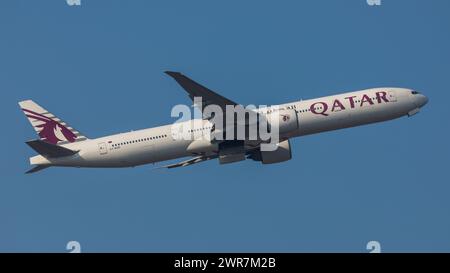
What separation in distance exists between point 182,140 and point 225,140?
3.40 meters

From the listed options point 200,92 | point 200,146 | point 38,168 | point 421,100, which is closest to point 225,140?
point 200,146

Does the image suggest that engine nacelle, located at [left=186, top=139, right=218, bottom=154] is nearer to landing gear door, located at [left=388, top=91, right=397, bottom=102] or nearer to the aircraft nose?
landing gear door, located at [left=388, top=91, right=397, bottom=102]

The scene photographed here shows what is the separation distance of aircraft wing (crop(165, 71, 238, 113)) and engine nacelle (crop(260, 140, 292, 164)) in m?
6.27

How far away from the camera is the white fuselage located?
6216cm

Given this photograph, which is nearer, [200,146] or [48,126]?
[200,146]

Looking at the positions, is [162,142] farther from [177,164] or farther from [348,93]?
[348,93]

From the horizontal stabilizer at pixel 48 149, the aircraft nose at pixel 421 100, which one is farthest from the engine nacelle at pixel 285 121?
the horizontal stabilizer at pixel 48 149

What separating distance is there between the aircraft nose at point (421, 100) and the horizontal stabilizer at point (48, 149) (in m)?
28.5

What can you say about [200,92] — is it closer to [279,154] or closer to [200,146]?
[200,146]

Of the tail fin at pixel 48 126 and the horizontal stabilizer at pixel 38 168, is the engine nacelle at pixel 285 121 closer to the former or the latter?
the tail fin at pixel 48 126

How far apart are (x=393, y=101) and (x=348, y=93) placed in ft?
12.2

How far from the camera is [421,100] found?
65500mm

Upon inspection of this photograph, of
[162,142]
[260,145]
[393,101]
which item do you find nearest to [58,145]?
[162,142]

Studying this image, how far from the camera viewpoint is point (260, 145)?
63031 mm
